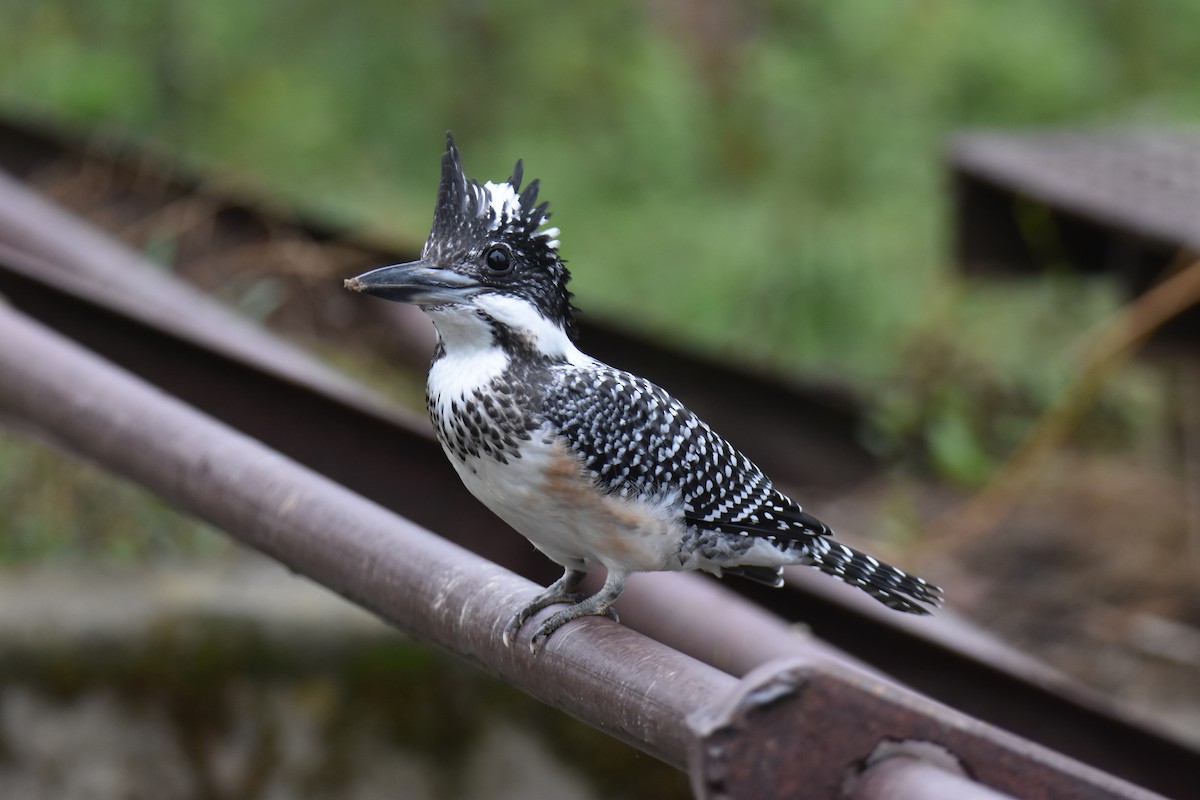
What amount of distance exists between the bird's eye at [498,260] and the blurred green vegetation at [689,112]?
451 cm

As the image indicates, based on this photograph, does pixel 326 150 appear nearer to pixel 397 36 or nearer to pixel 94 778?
pixel 397 36

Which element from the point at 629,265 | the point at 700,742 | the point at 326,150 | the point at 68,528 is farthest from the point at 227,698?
the point at 326,150

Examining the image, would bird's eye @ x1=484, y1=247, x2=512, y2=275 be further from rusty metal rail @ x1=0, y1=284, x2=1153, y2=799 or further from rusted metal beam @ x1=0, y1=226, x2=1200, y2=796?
rusted metal beam @ x1=0, y1=226, x2=1200, y2=796

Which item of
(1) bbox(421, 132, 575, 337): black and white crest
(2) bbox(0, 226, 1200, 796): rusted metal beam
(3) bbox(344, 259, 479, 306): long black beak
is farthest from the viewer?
(2) bbox(0, 226, 1200, 796): rusted metal beam

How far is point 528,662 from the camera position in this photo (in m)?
1.64

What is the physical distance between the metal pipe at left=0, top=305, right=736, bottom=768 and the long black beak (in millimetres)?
255

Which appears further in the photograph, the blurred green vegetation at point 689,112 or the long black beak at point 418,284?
the blurred green vegetation at point 689,112

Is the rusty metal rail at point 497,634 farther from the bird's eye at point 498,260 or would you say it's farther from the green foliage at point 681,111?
the green foliage at point 681,111

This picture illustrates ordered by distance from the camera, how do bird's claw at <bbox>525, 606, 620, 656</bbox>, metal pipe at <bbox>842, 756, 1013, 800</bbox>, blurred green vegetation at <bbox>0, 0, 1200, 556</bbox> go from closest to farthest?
metal pipe at <bbox>842, 756, 1013, 800</bbox>
bird's claw at <bbox>525, 606, 620, 656</bbox>
blurred green vegetation at <bbox>0, 0, 1200, 556</bbox>

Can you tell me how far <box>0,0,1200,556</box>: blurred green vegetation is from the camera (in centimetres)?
683

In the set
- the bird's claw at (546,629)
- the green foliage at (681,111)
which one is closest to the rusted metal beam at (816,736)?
the bird's claw at (546,629)

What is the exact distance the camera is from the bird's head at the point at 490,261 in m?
1.84

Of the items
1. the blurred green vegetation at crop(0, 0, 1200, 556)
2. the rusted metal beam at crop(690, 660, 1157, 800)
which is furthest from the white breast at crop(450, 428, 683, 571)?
the blurred green vegetation at crop(0, 0, 1200, 556)

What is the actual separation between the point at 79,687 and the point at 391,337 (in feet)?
5.26
